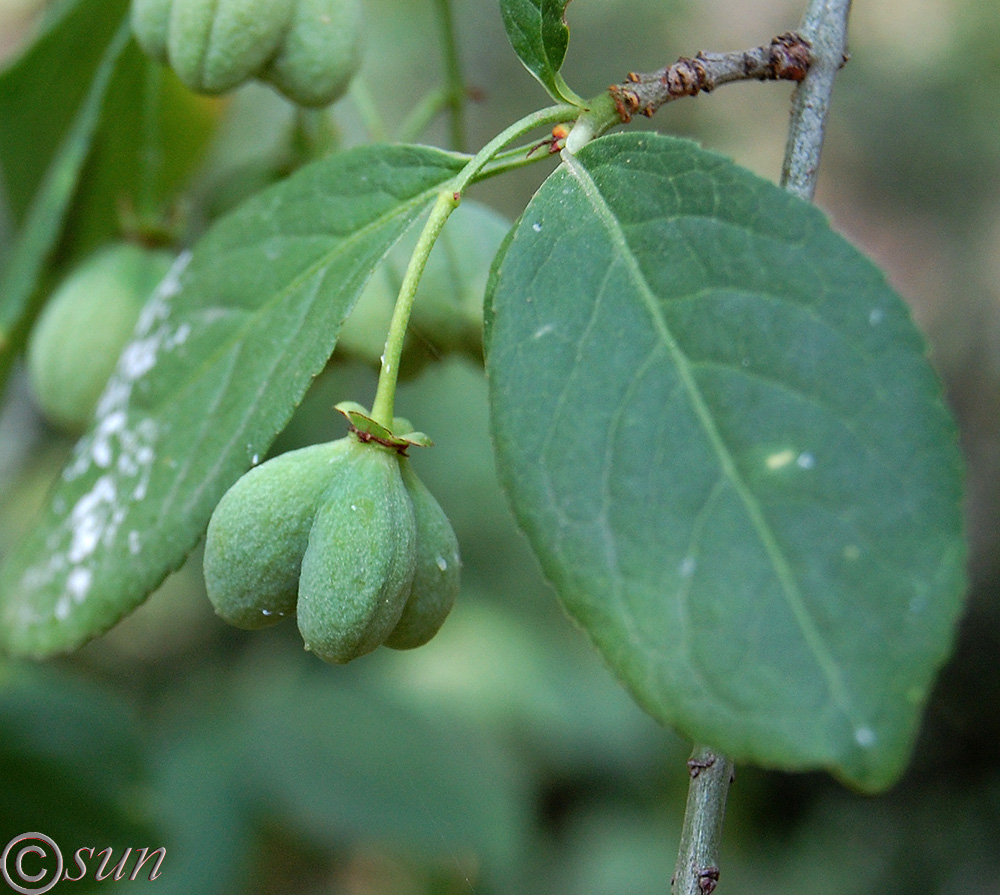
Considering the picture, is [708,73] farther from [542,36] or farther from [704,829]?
[704,829]

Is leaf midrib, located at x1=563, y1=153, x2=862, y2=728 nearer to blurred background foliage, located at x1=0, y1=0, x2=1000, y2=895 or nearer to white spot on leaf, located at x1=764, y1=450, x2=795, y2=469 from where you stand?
white spot on leaf, located at x1=764, y1=450, x2=795, y2=469

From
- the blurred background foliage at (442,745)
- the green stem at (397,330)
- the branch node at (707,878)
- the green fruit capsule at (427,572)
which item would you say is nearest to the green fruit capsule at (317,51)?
the green stem at (397,330)

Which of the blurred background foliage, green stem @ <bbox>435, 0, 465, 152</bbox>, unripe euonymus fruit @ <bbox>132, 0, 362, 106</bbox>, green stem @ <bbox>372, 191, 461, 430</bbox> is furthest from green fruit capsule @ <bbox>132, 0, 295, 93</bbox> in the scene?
the blurred background foliage

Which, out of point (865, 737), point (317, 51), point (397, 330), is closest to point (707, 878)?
point (865, 737)

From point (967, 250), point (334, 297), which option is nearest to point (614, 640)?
point (334, 297)

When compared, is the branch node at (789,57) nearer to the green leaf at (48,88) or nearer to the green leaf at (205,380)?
the green leaf at (205,380)

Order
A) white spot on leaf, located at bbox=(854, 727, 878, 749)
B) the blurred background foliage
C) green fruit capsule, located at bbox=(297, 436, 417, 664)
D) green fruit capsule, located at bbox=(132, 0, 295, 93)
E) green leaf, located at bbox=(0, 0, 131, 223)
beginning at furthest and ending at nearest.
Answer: the blurred background foliage → green leaf, located at bbox=(0, 0, 131, 223) → green fruit capsule, located at bbox=(132, 0, 295, 93) → green fruit capsule, located at bbox=(297, 436, 417, 664) → white spot on leaf, located at bbox=(854, 727, 878, 749)

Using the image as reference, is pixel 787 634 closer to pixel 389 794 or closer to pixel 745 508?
pixel 745 508
